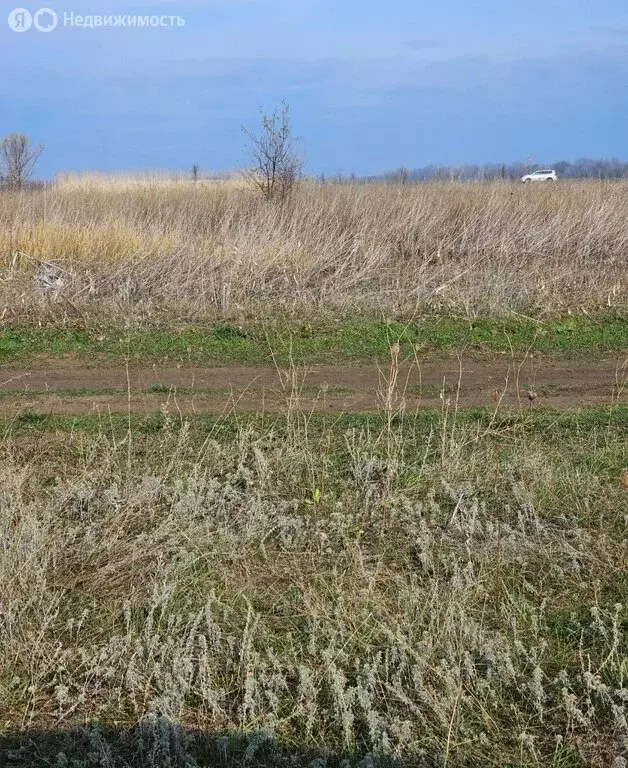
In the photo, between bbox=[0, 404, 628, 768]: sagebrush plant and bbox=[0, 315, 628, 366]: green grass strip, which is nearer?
bbox=[0, 404, 628, 768]: sagebrush plant

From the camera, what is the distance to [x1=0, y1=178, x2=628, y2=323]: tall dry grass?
897 cm

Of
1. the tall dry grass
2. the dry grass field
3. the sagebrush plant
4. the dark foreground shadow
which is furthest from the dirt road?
the dark foreground shadow

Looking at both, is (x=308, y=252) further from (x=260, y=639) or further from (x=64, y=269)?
(x=260, y=639)

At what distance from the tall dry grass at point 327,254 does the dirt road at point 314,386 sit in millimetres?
1794

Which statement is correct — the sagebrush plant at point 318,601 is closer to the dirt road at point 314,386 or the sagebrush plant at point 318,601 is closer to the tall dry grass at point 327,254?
the dirt road at point 314,386

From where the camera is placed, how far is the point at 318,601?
3.24 meters

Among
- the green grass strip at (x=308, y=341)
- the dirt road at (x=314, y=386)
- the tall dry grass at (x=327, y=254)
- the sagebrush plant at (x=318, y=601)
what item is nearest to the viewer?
the sagebrush plant at (x=318, y=601)

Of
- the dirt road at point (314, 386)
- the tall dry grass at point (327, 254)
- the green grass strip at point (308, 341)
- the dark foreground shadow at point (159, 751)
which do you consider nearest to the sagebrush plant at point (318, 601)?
the dark foreground shadow at point (159, 751)

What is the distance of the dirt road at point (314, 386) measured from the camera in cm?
580

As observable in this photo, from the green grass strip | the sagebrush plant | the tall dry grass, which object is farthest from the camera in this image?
the tall dry grass

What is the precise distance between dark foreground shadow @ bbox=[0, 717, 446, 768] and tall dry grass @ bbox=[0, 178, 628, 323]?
6197 mm

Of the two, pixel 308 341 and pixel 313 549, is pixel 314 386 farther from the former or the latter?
pixel 313 549

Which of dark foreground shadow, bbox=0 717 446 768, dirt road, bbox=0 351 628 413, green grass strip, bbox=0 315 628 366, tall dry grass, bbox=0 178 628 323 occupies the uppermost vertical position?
tall dry grass, bbox=0 178 628 323

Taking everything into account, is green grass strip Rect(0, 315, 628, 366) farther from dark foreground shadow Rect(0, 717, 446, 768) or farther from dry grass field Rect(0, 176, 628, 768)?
dark foreground shadow Rect(0, 717, 446, 768)
